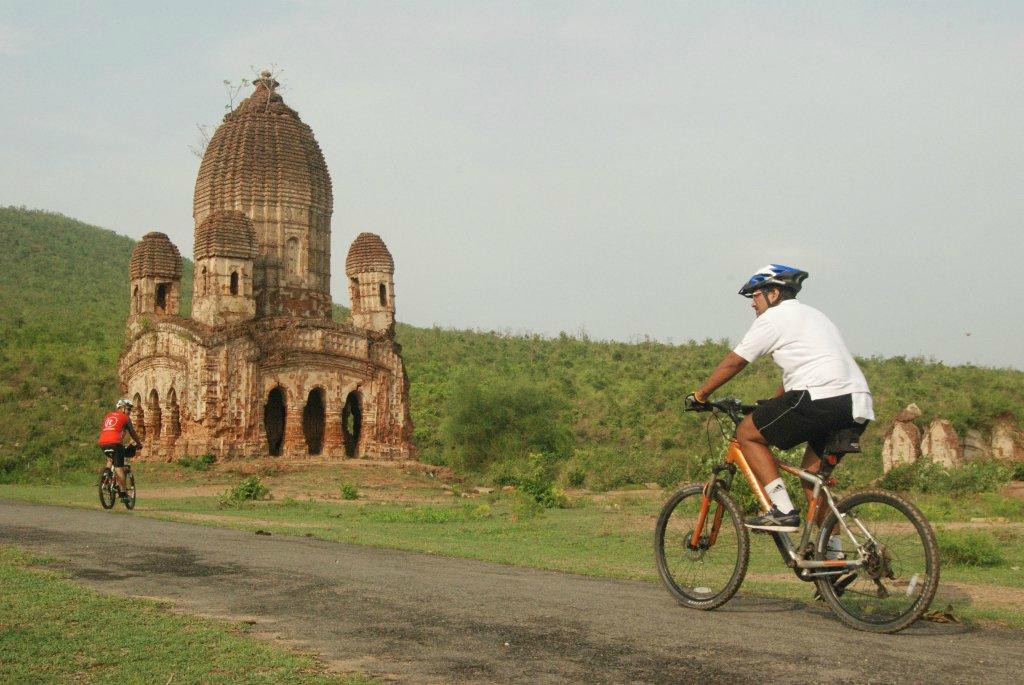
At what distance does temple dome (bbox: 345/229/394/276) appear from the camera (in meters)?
34.6

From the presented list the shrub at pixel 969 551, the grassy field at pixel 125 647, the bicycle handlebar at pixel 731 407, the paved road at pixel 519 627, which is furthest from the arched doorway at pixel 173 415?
the bicycle handlebar at pixel 731 407

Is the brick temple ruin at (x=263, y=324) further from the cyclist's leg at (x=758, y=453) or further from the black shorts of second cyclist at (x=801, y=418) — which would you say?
the black shorts of second cyclist at (x=801, y=418)

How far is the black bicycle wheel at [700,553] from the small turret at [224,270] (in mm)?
24931

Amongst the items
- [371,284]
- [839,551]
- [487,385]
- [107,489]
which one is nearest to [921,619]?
[839,551]

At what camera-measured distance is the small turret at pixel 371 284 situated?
3416 centimetres

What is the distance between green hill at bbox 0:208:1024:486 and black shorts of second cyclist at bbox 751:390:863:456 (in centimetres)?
2506

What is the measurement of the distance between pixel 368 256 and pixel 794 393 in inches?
1151

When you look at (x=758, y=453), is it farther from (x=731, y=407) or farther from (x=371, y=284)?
(x=371, y=284)

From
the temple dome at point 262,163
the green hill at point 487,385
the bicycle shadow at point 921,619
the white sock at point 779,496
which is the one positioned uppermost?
the temple dome at point 262,163

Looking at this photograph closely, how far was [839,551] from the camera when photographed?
6.26 meters

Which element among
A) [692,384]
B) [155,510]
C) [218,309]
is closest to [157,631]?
[155,510]

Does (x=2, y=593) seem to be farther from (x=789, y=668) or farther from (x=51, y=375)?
(x=51, y=375)

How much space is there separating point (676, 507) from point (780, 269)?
1.81m

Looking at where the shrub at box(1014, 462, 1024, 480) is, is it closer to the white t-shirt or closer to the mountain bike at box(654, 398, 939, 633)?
the mountain bike at box(654, 398, 939, 633)
